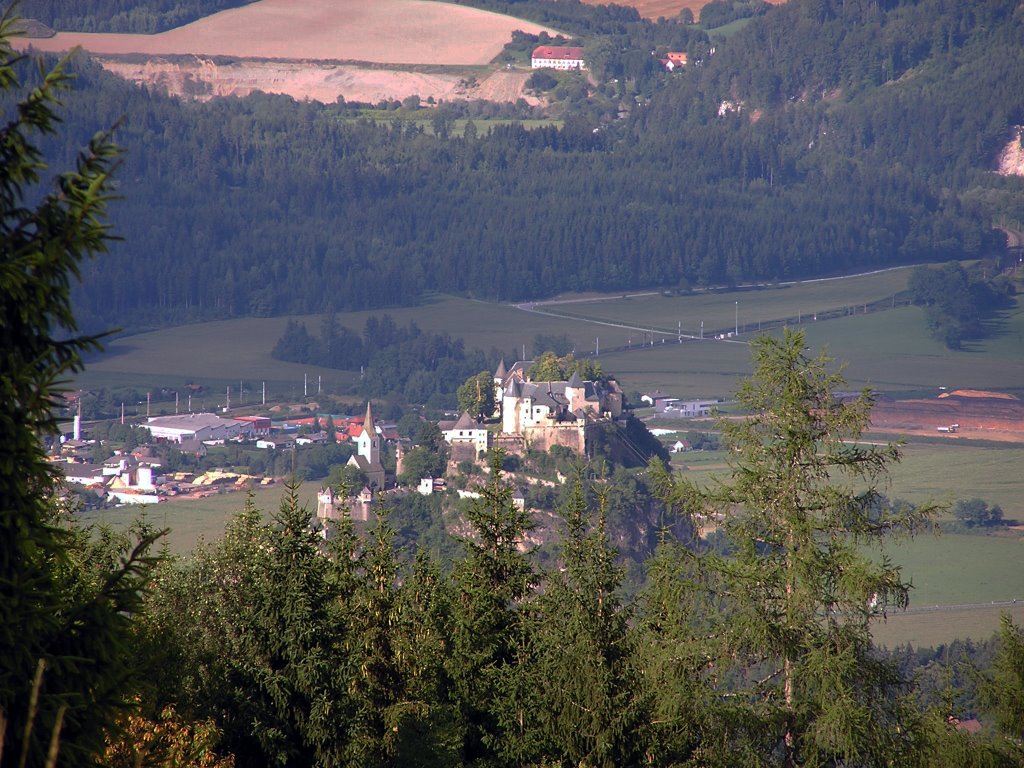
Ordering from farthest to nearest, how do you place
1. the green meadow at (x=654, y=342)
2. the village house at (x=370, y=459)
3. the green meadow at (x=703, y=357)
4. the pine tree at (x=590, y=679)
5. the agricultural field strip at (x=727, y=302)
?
the agricultural field strip at (x=727, y=302) → the green meadow at (x=654, y=342) → the green meadow at (x=703, y=357) → the village house at (x=370, y=459) → the pine tree at (x=590, y=679)

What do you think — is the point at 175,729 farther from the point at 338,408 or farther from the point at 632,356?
the point at 632,356

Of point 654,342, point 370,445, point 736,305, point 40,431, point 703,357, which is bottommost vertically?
point 703,357

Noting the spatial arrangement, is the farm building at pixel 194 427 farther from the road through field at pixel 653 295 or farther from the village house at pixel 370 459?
the road through field at pixel 653 295

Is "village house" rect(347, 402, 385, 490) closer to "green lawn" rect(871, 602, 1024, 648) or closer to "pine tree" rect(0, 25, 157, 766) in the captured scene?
"green lawn" rect(871, 602, 1024, 648)

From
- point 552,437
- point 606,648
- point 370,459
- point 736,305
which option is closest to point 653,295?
point 736,305

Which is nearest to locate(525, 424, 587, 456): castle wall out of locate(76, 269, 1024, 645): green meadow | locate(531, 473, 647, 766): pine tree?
locate(76, 269, 1024, 645): green meadow

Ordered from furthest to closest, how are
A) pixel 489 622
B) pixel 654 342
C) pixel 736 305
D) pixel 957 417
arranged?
pixel 736 305
pixel 654 342
pixel 957 417
pixel 489 622

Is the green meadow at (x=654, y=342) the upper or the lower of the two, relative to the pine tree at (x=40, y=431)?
lower

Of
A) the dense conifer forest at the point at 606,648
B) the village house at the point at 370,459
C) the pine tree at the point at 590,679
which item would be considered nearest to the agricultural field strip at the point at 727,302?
the village house at the point at 370,459

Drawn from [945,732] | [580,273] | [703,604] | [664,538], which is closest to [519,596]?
[664,538]

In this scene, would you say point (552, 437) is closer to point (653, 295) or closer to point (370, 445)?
point (370, 445)

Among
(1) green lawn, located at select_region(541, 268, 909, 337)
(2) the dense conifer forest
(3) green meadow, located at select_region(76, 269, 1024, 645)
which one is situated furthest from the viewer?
(1) green lawn, located at select_region(541, 268, 909, 337)
